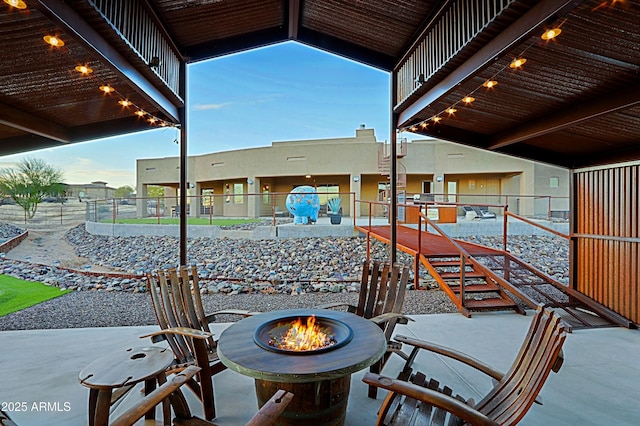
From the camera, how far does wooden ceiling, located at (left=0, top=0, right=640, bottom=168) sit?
2471 mm

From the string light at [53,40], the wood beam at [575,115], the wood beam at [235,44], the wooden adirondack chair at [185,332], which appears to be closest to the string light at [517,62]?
the wood beam at [575,115]

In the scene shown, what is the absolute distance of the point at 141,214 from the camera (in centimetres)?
2095

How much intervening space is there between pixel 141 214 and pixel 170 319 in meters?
20.8

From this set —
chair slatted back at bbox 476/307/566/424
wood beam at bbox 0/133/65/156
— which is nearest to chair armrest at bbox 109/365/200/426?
chair slatted back at bbox 476/307/566/424

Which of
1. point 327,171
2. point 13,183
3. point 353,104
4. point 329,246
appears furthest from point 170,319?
point 353,104

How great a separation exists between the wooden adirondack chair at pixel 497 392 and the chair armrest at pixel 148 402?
100cm

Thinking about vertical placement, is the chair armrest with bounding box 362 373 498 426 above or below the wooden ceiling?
below

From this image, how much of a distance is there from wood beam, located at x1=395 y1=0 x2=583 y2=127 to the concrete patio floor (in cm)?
277

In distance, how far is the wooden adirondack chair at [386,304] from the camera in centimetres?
286

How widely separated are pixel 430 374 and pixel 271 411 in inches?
82.6

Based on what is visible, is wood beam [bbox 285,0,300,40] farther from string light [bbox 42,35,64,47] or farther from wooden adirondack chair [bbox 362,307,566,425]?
wooden adirondack chair [bbox 362,307,566,425]

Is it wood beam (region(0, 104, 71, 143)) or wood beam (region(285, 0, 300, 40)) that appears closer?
wood beam (region(0, 104, 71, 143))

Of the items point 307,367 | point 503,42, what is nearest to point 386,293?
point 307,367

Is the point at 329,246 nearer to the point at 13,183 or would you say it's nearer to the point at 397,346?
the point at 397,346
